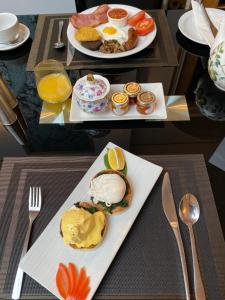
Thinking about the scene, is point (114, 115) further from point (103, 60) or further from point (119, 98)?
point (103, 60)

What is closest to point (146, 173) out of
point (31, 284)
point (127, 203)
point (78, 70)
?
point (127, 203)

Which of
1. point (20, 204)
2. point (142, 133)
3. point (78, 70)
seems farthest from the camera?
point (78, 70)

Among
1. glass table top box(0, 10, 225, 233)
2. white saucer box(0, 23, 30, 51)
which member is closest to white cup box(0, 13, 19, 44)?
white saucer box(0, 23, 30, 51)

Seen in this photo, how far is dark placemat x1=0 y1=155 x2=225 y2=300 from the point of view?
1.56 feet

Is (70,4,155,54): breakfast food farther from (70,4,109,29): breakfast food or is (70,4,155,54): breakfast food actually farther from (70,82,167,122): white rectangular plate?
(70,82,167,122): white rectangular plate

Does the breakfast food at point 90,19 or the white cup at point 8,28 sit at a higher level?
the breakfast food at point 90,19

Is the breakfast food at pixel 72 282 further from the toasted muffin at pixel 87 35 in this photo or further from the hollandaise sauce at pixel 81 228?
the toasted muffin at pixel 87 35

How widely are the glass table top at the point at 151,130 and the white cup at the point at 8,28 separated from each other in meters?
0.13

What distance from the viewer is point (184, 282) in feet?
1.55

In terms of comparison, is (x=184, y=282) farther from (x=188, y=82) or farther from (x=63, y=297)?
(x=188, y=82)

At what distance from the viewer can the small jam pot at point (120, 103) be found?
0.66 metres

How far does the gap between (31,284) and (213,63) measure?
2.10ft

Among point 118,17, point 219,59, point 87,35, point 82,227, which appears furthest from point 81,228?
point 118,17

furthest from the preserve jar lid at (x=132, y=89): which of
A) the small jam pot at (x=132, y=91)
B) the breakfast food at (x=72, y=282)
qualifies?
the breakfast food at (x=72, y=282)
